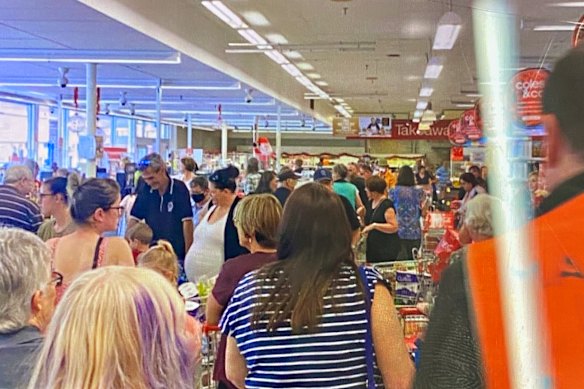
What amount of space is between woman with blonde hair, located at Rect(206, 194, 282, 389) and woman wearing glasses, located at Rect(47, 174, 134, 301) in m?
0.70

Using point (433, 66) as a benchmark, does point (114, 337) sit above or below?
below

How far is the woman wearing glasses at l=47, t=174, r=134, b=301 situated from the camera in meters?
3.40

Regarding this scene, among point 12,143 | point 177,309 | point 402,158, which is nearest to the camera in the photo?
point 177,309

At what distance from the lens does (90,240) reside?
3.49 m

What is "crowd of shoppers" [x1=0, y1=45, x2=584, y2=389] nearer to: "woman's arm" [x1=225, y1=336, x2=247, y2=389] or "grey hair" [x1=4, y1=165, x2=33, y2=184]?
"woman's arm" [x1=225, y1=336, x2=247, y2=389]

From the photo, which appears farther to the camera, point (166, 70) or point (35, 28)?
point (166, 70)

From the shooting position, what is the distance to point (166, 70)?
11422 mm

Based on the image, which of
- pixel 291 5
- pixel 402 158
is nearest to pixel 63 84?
pixel 291 5

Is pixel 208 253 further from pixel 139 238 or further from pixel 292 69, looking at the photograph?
pixel 292 69

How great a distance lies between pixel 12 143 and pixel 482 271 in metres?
19.4

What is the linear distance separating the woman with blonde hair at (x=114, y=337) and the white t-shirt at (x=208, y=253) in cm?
344

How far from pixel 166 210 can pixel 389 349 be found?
156 inches

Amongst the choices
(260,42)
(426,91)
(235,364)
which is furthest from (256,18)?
(426,91)

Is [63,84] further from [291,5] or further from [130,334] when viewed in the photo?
[130,334]
